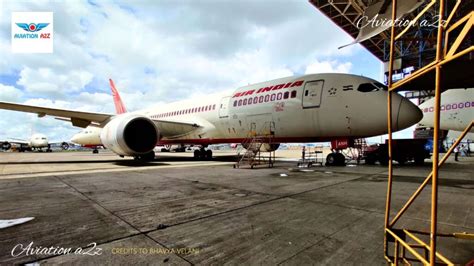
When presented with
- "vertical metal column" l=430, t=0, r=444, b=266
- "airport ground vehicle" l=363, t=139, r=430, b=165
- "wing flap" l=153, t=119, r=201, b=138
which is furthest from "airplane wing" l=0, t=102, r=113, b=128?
"airport ground vehicle" l=363, t=139, r=430, b=165

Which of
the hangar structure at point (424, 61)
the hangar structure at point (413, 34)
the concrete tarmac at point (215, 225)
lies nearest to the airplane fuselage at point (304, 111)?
the hangar structure at point (424, 61)

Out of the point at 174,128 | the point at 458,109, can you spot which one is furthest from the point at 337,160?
the point at 174,128

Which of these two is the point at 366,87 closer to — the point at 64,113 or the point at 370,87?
the point at 370,87

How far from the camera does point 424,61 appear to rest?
82.5 feet

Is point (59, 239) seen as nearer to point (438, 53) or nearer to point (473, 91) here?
point (438, 53)

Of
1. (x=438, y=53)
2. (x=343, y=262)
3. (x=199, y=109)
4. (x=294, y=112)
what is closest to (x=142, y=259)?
(x=343, y=262)

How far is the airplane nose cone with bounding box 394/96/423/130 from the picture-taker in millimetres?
8272

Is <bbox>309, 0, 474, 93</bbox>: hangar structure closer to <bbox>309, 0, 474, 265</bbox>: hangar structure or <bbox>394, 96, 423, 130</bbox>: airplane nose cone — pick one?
<bbox>309, 0, 474, 265</bbox>: hangar structure

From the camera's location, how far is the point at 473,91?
13.7m

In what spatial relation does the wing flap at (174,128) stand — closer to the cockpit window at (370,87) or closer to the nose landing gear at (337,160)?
the nose landing gear at (337,160)

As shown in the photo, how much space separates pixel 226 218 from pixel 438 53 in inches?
108

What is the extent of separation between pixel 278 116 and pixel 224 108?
3.47 m

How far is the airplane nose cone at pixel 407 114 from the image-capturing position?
8272 millimetres

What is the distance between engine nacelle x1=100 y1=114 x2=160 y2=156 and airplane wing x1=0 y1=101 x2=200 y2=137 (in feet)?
6.86
